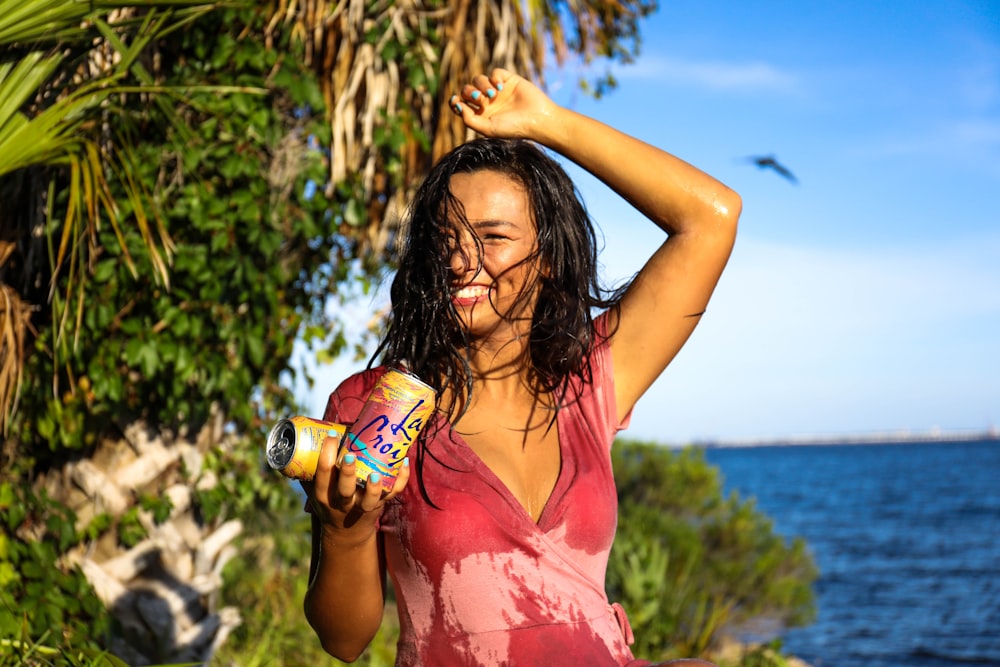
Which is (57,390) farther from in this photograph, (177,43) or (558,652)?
(558,652)

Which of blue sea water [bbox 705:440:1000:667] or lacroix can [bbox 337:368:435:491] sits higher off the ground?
lacroix can [bbox 337:368:435:491]

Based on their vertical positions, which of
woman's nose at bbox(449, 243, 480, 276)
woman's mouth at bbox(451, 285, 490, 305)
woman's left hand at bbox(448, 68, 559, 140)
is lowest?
woman's mouth at bbox(451, 285, 490, 305)

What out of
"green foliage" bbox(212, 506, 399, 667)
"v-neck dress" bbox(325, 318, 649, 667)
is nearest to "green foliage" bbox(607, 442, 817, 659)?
"green foliage" bbox(212, 506, 399, 667)

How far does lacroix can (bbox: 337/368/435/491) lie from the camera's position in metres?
1.59

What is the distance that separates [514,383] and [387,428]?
0.57m

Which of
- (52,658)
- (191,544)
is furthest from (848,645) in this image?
(52,658)

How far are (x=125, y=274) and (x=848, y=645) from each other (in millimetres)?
14653

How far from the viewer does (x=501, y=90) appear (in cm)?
218

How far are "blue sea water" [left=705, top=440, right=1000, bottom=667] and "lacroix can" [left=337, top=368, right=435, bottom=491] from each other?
11.8 metres

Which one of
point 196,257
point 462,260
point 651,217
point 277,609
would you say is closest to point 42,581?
point 196,257

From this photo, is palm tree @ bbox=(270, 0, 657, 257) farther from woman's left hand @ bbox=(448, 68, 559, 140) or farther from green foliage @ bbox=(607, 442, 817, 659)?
green foliage @ bbox=(607, 442, 817, 659)

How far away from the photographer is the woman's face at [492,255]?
6.50 feet

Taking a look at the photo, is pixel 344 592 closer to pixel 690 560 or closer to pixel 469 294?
pixel 469 294

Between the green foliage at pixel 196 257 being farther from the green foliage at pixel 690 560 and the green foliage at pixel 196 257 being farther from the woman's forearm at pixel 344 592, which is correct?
the green foliage at pixel 690 560
